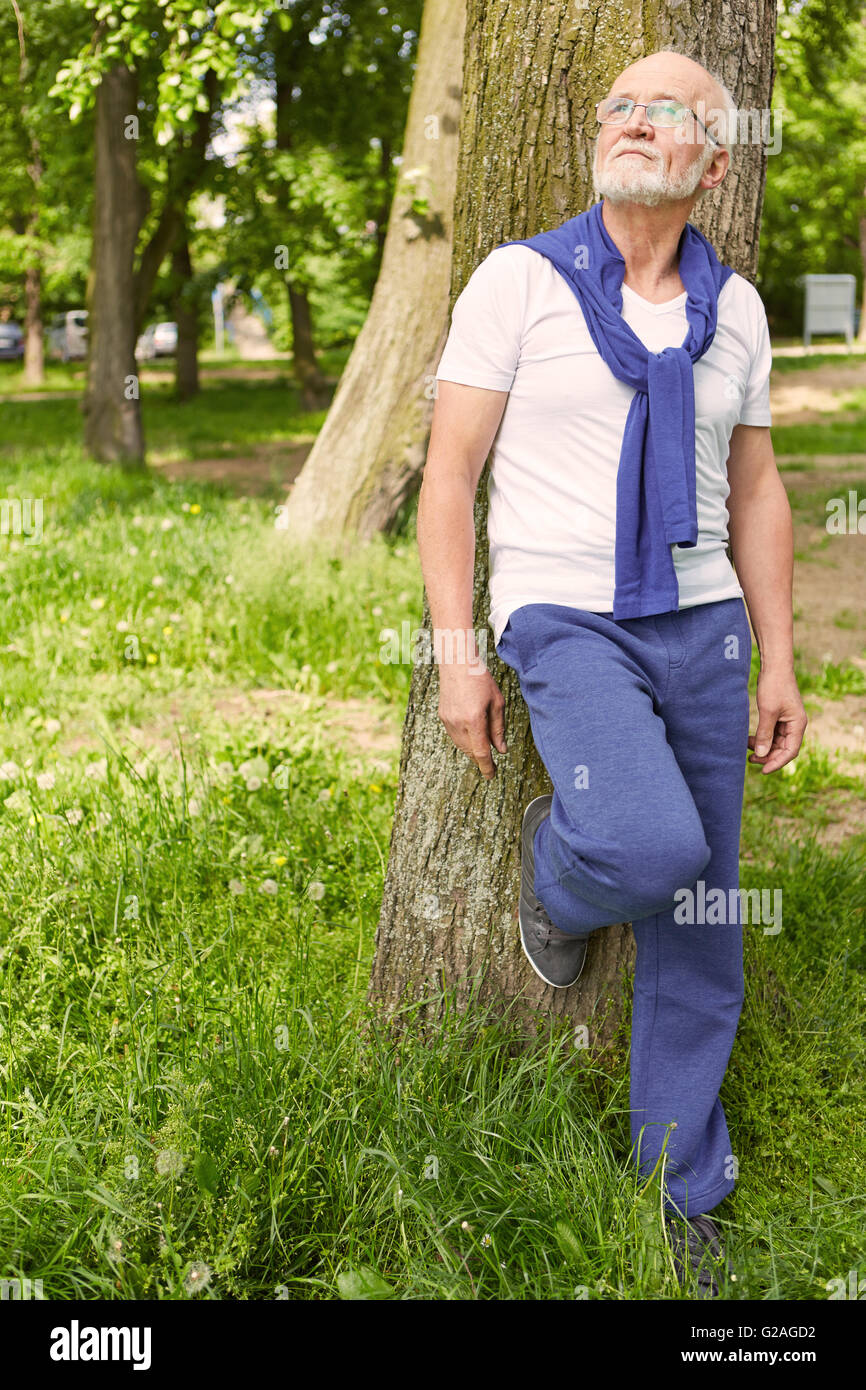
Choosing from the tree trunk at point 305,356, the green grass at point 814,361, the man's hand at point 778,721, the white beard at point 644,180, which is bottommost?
the man's hand at point 778,721

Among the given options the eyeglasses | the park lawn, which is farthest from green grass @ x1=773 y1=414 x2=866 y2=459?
the eyeglasses

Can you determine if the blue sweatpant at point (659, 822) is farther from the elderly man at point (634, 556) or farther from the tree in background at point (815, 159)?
the tree in background at point (815, 159)

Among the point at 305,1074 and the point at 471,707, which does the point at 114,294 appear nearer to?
the point at 471,707

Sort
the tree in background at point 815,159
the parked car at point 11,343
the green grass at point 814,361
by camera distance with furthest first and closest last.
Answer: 1. the parked car at point 11,343
2. the green grass at point 814,361
3. the tree in background at point 815,159

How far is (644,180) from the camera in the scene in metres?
2.42

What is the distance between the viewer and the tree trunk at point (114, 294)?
11.4m

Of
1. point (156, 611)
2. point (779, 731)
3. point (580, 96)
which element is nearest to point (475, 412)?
point (580, 96)

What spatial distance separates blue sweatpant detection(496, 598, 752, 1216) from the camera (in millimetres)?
2246

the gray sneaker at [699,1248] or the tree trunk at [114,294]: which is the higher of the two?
the tree trunk at [114,294]

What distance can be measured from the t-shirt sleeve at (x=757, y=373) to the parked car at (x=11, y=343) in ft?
143

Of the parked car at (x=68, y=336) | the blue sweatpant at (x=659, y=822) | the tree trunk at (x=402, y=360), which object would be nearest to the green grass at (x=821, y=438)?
the tree trunk at (x=402, y=360)

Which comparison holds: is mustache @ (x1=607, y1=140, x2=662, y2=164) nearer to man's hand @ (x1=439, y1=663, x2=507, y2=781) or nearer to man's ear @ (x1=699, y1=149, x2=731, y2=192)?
man's ear @ (x1=699, y1=149, x2=731, y2=192)

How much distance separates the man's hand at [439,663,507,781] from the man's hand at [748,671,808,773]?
59 cm

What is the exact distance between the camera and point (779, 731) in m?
2.76
